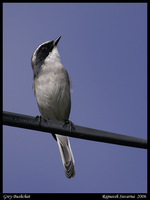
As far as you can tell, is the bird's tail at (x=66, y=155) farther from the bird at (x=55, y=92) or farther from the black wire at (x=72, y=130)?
the black wire at (x=72, y=130)

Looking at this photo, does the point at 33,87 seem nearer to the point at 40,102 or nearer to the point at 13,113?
the point at 40,102

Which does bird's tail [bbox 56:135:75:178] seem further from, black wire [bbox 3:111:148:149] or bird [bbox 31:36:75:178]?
black wire [bbox 3:111:148:149]

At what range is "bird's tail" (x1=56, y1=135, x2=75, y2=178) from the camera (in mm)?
6495

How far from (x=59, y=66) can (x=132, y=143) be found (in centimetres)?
343

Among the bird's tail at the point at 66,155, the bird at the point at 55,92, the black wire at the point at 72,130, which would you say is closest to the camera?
the black wire at the point at 72,130

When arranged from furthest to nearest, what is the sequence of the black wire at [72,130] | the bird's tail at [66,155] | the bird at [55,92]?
the bird at [55,92], the bird's tail at [66,155], the black wire at [72,130]

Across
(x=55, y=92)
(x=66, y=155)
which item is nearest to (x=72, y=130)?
(x=55, y=92)

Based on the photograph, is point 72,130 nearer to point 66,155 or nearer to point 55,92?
point 55,92

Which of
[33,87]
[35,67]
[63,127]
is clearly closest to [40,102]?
[33,87]

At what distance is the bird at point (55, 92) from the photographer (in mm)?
6648

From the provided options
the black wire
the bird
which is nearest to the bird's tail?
the bird

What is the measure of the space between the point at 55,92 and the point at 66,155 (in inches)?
55.4

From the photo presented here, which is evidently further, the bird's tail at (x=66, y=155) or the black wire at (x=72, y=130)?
the bird's tail at (x=66, y=155)

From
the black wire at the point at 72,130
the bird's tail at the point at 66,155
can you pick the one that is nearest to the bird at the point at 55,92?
the bird's tail at the point at 66,155
